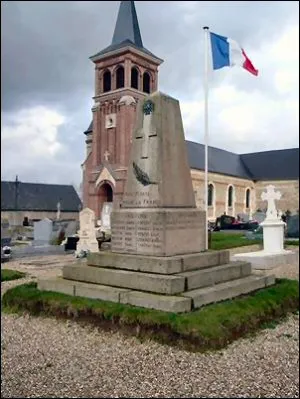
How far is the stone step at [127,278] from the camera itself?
3.43 m

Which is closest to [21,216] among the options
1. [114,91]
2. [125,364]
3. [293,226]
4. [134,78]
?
[125,364]

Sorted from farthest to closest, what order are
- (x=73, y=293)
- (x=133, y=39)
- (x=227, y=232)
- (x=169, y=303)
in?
1. (x=73, y=293)
2. (x=169, y=303)
3. (x=227, y=232)
4. (x=133, y=39)

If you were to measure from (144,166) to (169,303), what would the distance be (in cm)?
128

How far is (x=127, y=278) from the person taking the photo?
367 centimetres

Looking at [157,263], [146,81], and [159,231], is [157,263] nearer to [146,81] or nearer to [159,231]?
[159,231]

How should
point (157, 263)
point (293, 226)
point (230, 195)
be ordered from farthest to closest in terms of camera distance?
point (293, 226) < point (157, 263) < point (230, 195)

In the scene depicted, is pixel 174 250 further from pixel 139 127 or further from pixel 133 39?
pixel 133 39

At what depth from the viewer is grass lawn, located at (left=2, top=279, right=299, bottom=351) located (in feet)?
9.98

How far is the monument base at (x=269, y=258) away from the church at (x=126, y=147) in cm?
49

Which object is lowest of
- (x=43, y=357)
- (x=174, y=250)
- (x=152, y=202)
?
(x=43, y=357)

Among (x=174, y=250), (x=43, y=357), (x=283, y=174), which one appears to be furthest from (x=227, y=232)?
(x=43, y=357)

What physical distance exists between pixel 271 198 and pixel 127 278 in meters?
1.53

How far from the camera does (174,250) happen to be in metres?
3.67

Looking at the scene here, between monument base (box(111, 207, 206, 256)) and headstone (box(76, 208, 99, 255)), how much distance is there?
0.78 ft
